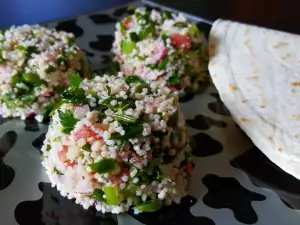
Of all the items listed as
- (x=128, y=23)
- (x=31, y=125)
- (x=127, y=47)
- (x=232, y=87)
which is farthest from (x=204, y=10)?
(x=31, y=125)

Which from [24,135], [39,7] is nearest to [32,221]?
[24,135]

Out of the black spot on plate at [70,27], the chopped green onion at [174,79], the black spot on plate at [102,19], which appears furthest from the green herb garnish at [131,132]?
the black spot on plate at [102,19]

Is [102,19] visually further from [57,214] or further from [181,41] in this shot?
[57,214]

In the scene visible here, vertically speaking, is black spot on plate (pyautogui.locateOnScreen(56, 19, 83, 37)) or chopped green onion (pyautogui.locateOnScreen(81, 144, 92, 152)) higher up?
chopped green onion (pyautogui.locateOnScreen(81, 144, 92, 152))

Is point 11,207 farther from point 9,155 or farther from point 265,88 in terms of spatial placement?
point 265,88

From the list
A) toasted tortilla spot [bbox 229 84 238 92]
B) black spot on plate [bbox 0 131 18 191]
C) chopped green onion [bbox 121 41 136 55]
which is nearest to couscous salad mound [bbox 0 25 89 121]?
black spot on plate [bbox 0 131 18 191]

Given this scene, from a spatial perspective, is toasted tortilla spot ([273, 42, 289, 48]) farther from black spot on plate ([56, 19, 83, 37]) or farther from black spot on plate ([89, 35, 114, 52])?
black spot on plate ([56, 19, 83, 37])
